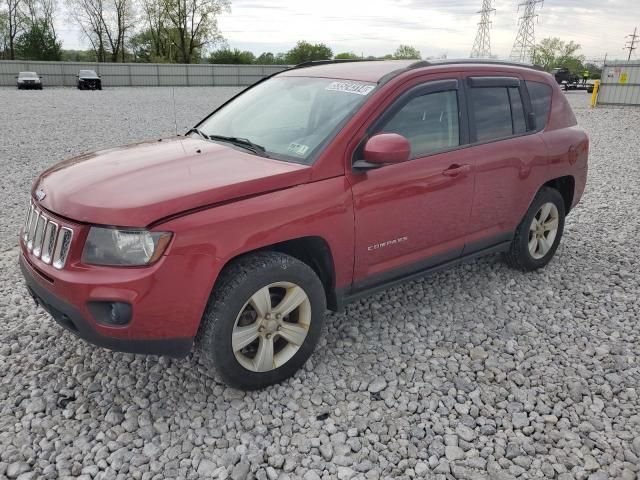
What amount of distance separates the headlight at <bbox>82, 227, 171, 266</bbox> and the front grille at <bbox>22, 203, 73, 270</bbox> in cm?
15

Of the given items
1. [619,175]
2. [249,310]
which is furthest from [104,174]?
[619,175]

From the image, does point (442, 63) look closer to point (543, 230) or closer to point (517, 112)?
point (517, 112)

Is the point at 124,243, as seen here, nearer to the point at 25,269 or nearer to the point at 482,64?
the point at 25,269

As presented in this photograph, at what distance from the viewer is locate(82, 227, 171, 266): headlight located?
2506 millimetres

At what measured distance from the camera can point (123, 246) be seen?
253cm

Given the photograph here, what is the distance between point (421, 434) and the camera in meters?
2.77

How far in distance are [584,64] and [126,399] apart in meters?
82.2

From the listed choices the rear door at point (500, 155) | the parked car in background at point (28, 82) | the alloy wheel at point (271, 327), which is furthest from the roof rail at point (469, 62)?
the parked car in background at point (28, 82)

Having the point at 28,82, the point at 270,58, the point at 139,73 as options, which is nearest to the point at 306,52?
the point at 270,58

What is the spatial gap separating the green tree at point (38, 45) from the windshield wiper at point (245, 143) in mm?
56334

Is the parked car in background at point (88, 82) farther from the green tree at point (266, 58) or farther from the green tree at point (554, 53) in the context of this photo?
the green tree at point (554, 53)

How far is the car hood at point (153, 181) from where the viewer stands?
101 inches

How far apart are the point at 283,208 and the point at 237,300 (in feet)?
1.82

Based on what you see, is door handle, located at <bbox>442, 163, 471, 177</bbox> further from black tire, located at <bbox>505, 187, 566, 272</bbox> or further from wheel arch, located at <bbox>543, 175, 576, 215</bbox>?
wheel arch, located at <bbox>543, 175, 576, 215</bbox>
